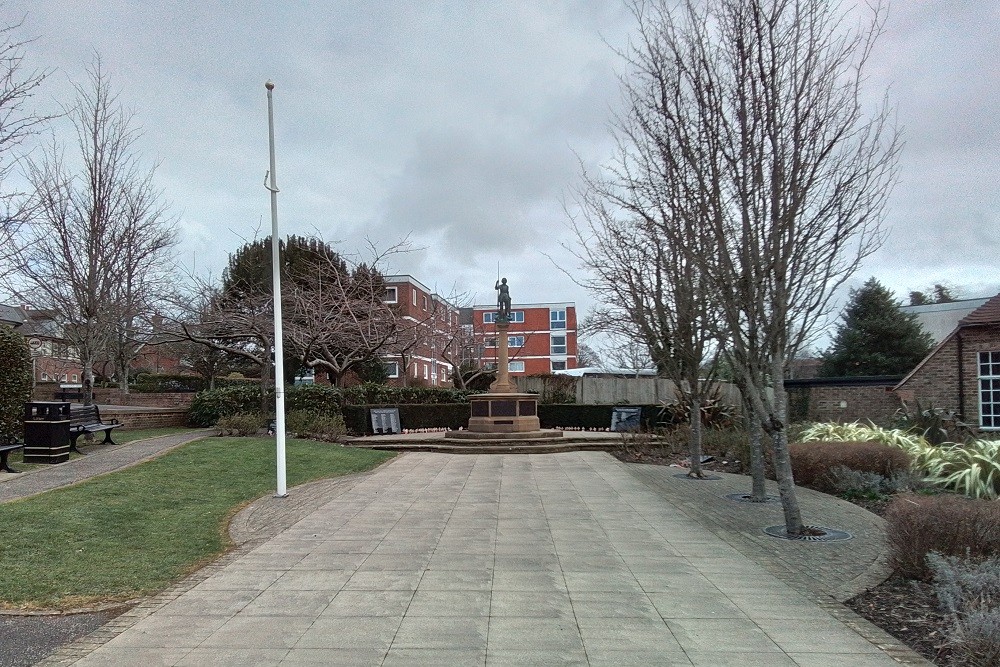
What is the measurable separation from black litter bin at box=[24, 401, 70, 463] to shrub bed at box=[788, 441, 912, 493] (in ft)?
41.0

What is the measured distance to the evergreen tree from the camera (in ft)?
106

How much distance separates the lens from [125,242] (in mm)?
15727

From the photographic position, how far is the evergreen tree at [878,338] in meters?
32.2

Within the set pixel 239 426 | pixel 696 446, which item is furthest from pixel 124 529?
pixel 239 426

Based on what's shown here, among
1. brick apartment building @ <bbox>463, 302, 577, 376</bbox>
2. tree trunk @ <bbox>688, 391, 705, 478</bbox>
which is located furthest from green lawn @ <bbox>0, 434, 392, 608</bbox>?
brick apartment building @ <bbox>463, 302, 577, 376</bbox>

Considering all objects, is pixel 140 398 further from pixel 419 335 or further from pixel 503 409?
pixel 503 409

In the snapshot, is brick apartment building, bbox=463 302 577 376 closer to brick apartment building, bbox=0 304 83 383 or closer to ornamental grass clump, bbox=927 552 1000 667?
brick apartment building, bbox=0 304 83 383

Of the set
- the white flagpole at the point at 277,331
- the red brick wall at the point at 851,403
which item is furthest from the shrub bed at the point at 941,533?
the red brick wall at the point at 851,403

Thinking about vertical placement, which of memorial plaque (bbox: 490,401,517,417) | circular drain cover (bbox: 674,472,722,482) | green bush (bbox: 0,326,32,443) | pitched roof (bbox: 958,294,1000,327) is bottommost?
circular drain cover (bbox: 674,472,722,482)

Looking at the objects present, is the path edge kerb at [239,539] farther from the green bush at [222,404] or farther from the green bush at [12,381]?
the green bush at [222,404]

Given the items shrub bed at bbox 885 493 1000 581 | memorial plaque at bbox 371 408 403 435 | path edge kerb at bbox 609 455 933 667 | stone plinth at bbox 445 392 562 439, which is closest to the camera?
path edge kerb at bbox 609 455 933 667

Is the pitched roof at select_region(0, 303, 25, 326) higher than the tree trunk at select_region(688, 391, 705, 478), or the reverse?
the pitched roof at select_region(0, 303, 25, 326)

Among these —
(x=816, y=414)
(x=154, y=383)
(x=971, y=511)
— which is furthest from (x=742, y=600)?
(x=154, y=383)

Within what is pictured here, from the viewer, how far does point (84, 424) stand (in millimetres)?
13867
